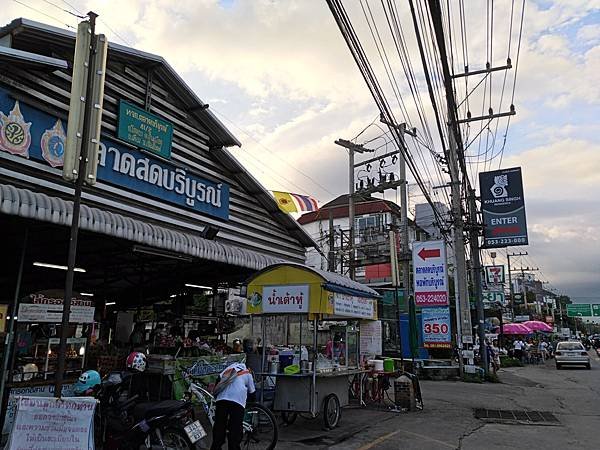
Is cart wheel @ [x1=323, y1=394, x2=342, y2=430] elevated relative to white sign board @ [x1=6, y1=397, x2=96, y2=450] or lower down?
lower down

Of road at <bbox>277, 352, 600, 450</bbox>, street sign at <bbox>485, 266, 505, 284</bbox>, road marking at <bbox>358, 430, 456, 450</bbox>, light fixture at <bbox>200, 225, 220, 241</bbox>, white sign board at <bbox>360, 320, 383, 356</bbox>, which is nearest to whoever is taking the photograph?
road marking at <bbox>358, 430, 456, 450</bbox>

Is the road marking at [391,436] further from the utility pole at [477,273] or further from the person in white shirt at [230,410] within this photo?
the utility pole at [477,273]

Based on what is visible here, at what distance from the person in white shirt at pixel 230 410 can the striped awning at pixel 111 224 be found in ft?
8.33

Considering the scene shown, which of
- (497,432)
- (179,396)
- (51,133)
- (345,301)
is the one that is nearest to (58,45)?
(51,133)

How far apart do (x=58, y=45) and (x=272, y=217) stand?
6.46 m

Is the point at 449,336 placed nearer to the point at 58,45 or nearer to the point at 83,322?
the point at 83,322

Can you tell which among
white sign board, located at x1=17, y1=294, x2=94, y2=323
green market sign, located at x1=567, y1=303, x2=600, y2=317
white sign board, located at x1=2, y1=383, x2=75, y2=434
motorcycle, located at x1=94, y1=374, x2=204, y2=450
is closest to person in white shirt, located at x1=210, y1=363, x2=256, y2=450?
motorcycle, located at x1=94, y1=374, x2=204, y2=450

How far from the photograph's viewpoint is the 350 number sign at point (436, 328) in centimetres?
1745

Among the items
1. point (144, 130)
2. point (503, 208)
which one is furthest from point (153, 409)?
point (503, 208)

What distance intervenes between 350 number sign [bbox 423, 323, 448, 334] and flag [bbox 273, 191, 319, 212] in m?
6.40

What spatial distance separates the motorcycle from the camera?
244 inches

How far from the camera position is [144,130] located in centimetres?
927

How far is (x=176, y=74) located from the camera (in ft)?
33.1

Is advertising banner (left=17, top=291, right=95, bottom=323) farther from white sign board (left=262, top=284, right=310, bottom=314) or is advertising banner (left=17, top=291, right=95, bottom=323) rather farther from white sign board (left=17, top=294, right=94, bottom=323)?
white sign board (left=262, top=284, right=310, bottom=314)
